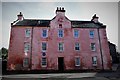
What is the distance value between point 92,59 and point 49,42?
25.4ft

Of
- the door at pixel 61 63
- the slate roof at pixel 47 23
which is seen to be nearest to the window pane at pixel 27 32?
the slate roof at pixel 47 23

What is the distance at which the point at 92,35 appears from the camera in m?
32.8

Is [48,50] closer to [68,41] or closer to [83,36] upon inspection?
[68,41]

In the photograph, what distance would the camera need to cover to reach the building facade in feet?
102

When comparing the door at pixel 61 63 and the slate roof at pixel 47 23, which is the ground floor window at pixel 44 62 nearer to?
the door at pixel 61 63

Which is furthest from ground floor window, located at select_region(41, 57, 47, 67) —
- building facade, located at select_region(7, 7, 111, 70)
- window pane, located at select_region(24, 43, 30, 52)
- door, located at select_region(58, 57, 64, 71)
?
window pane, located at select_region(24, 43, 30, 52)

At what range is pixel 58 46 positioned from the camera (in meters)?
31.7

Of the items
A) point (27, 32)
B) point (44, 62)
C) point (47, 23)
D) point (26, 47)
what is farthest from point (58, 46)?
point (27, 32)

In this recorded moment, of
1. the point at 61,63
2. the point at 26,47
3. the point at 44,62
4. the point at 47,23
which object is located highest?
the point at 47,23

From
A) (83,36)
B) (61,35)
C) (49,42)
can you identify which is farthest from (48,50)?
(83,36)

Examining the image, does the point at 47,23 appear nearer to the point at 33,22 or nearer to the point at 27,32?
the point at 33,22

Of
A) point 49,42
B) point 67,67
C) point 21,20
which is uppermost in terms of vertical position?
point 21,20

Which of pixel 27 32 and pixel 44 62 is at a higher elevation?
pixel 27 32

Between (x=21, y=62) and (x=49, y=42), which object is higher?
(x=49, y=42)
